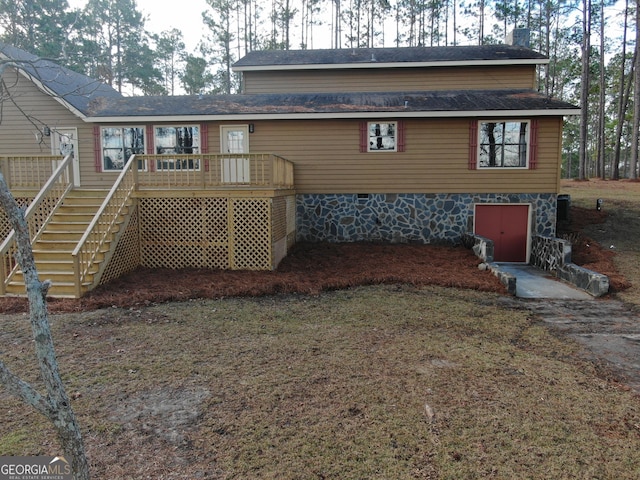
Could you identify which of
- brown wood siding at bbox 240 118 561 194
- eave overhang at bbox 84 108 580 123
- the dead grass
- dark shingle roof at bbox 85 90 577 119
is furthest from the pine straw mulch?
dark shingle roof at bbox 85 90 577 119

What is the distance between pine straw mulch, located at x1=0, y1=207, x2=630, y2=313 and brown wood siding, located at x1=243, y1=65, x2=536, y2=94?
5871mm

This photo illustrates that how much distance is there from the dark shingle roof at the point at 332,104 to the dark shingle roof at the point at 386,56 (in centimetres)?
117

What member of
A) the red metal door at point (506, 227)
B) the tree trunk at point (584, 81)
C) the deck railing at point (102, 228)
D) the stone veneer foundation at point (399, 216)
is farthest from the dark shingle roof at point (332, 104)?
the tree trunk at point (584, 81)

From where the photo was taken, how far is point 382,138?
12750mm

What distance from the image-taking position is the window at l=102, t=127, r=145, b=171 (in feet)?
42.5

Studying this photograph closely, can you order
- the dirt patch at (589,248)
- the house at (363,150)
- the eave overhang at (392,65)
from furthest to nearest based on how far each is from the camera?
1. the eave overhang at (392,65)
2. the house at (363,150)
3. the dirt patch at (589,248)

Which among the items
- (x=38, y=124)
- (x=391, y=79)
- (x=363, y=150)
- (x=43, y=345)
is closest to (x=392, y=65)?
(x=391, y=79)

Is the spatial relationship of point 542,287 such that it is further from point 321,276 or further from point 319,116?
point 319,116

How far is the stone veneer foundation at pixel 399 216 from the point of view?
12594 millimetres

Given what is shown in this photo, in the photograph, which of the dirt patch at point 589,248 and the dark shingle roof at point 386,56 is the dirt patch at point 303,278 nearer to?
the dirt patch at point 589,248

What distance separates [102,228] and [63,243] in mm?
817

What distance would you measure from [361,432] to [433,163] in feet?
34.3

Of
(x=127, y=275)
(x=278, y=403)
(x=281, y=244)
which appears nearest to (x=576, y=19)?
(x=281, y=244)

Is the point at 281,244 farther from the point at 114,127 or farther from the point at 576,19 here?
the point at 576,19
